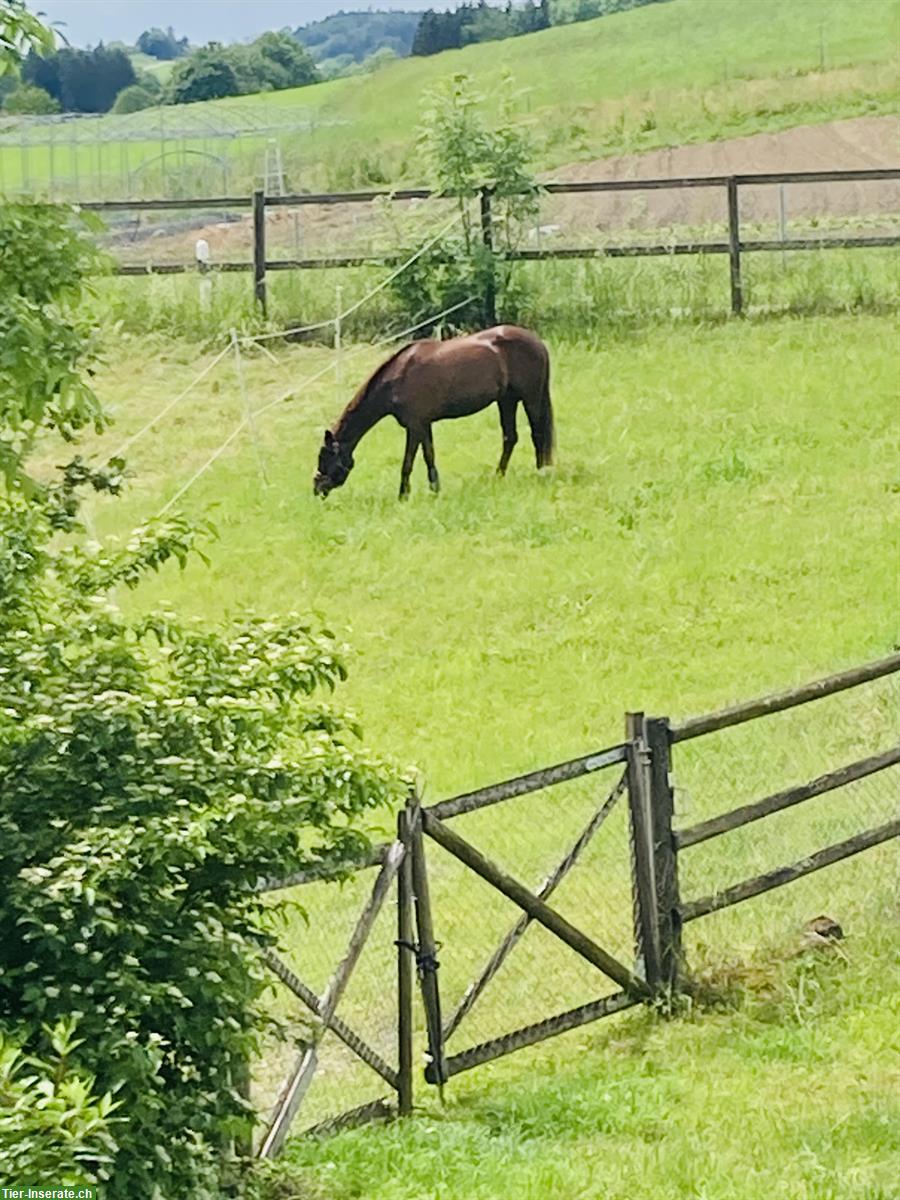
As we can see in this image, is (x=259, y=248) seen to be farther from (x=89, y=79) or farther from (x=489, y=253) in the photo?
(x=89, y=79)

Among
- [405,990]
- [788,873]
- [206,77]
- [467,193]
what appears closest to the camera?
[405,990]

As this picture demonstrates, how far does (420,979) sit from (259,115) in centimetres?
5519

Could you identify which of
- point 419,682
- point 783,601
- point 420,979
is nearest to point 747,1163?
point 420,979

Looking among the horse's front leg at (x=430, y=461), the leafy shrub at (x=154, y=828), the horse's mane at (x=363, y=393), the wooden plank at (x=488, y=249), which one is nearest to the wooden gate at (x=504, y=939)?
the leafy shrub at (x=154, y=828)

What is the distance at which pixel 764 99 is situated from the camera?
4541cm

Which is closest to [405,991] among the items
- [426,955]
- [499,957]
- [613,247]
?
[426,955]

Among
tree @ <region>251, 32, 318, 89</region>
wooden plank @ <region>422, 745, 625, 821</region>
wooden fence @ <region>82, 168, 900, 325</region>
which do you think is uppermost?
tree @ <region>251, 32, 318, 89</region>

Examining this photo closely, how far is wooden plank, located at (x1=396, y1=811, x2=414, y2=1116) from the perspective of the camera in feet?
23.8

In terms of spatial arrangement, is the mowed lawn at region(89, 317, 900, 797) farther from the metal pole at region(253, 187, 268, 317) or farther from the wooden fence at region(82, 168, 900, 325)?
the metal pole at region(253, 187, 268, 317)

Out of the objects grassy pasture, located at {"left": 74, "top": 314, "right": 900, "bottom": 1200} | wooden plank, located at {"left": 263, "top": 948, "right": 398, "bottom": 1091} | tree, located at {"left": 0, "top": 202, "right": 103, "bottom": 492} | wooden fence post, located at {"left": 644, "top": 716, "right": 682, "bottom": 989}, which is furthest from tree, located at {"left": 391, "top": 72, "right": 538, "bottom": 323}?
tree, located at {"left": 0, "top": 202, "right": 103, "bottom": 492}

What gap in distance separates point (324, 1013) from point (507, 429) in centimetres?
1224

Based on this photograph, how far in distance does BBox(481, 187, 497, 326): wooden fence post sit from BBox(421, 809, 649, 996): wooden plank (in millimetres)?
16553

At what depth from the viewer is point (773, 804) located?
27.6 ft

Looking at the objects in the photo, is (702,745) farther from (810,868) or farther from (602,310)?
(602,310)
